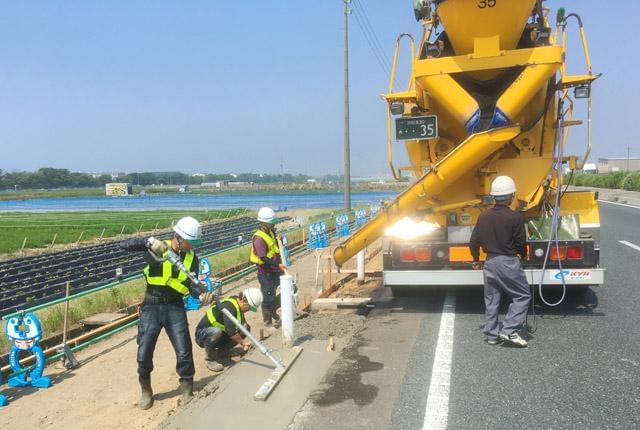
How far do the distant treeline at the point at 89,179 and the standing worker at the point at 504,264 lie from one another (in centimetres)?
16733

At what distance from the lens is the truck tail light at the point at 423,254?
247 inches

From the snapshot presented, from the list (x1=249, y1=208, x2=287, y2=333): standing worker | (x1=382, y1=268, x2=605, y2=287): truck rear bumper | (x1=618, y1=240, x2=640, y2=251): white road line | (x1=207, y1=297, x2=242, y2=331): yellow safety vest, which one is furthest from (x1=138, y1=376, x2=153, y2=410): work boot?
(x1=618, y1=240, x2=640, y2=251): white road line

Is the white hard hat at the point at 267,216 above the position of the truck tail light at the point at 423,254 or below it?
above

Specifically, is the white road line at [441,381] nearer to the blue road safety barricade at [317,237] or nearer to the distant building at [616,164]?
the blue road safety barricade at [317,237]

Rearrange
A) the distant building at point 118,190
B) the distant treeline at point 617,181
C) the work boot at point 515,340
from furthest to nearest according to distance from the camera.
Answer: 1. the distant building at point 118,190
2. the distant treeline at point 617,181
3. the work boot at point 515,340

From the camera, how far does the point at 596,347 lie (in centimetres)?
492

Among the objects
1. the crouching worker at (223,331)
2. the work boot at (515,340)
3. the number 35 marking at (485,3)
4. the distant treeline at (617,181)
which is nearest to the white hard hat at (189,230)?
the crouching worker at (223,331)

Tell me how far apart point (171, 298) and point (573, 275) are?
4432 mm

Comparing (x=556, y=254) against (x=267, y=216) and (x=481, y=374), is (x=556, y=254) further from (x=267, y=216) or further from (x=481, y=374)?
(x=267, y=216)

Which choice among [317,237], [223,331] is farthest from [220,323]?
[317,237]

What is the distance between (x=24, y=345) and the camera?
5473mm

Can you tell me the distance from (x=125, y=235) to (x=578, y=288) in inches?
1087

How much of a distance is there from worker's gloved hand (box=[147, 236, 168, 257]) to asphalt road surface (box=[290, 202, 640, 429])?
1.71 meters

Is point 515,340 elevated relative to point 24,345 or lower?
elevated
